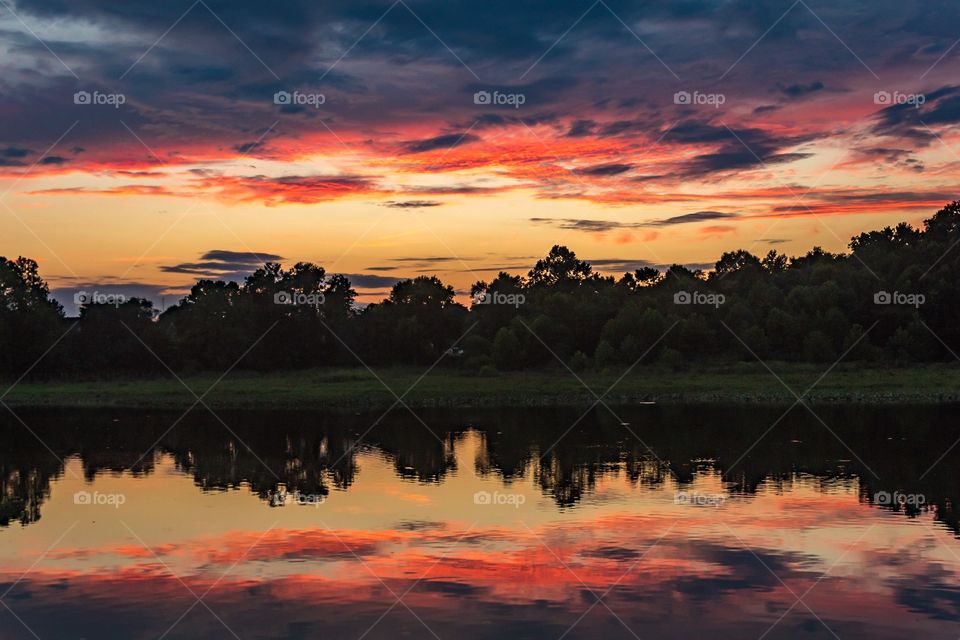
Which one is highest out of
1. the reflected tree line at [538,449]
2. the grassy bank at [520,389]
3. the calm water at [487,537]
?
the grassy bank at [520,389]

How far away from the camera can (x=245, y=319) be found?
133m

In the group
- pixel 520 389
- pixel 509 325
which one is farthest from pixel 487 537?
pixel 509 325

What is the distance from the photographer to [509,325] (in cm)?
15075

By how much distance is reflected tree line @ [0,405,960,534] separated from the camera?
119ft

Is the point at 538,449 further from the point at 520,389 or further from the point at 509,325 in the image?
the point at 509,325

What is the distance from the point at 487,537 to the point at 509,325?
124 m

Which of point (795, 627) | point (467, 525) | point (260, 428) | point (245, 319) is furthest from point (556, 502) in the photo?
point (245, 319)

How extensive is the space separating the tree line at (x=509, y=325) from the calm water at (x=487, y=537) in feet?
219

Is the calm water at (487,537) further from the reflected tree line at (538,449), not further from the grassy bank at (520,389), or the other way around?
the grassy bank at (520,389)

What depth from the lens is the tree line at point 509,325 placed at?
113m

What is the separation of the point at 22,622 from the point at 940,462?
33.9 metres

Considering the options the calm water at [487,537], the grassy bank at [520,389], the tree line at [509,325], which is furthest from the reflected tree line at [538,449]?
the tree line at [509,325]

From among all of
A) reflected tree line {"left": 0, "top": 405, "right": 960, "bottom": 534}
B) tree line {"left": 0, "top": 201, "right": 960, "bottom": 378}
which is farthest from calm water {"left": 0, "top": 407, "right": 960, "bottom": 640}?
tree line {"left": 0, "top": 201, "right": 960, "bottom": 378}

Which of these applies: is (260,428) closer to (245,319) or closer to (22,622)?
(22,622)
